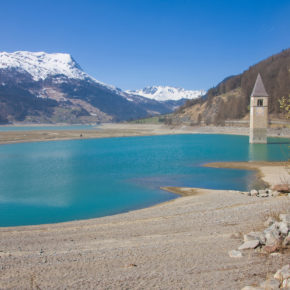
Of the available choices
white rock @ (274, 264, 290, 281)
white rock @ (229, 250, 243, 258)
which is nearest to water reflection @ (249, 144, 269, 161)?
white rock @ (229, 250, 243, 258)

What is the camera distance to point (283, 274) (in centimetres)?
681

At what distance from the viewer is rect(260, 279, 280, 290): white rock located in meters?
6.43

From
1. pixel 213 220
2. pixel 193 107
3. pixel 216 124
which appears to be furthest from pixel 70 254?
pixel 193 107

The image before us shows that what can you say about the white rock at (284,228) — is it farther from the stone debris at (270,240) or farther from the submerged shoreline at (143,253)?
the submerged shoreline at (143,253)

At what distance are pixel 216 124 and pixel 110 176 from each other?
269 ft

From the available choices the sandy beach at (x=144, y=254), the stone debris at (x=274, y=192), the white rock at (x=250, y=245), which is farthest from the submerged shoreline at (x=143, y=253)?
the stone debris at (x=274, y=192)

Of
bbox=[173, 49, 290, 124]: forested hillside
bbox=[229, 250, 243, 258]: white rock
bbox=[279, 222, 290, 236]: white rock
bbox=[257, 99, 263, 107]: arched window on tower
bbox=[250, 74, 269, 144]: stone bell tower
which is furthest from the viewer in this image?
bbox=[173, 49, 290, 124]: forested hillside

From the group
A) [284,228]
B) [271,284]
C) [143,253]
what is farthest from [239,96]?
[271,284]

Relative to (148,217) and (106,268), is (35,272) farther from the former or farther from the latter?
(148,217)

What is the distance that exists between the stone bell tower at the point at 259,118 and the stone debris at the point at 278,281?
55964 mm

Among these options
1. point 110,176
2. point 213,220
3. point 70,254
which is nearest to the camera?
point 70,254

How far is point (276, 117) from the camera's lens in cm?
8462

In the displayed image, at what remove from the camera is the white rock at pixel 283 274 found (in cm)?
674

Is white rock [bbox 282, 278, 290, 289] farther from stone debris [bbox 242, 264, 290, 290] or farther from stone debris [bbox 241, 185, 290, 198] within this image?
stone debris [bbox 241, 185, 290, 198]
